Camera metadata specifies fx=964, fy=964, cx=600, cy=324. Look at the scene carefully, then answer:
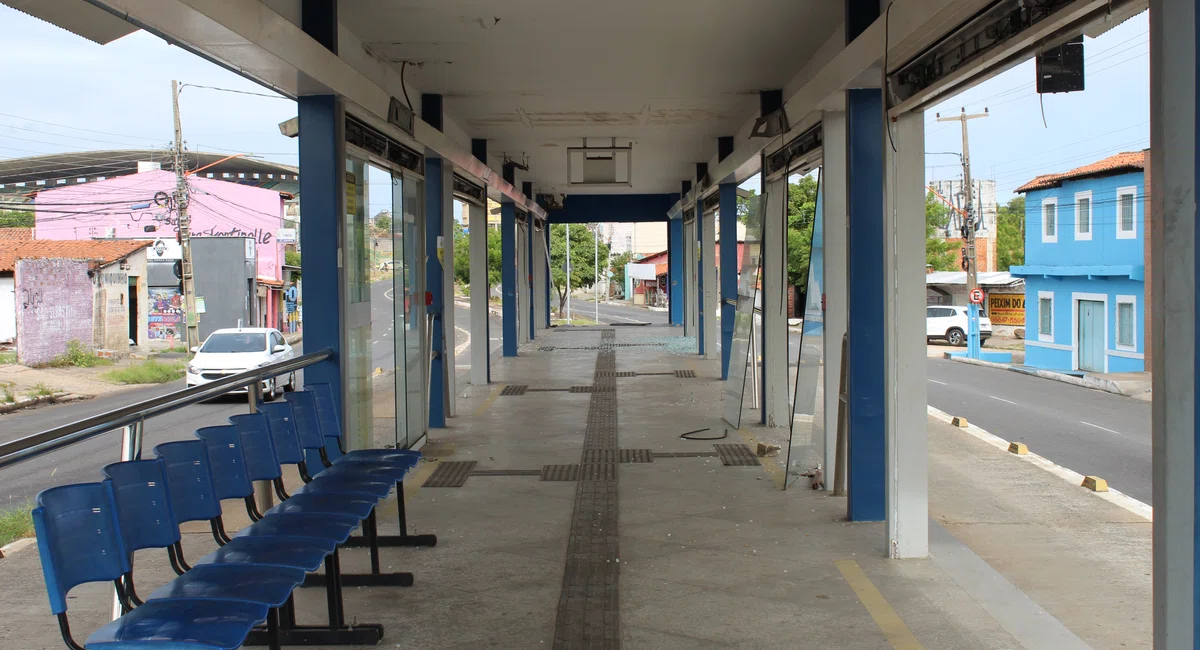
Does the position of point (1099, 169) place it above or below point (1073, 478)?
above

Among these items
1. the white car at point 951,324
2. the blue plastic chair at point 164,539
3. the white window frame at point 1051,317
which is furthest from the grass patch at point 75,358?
the white car at point 951,324

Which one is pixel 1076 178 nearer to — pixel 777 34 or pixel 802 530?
pixel 777 34

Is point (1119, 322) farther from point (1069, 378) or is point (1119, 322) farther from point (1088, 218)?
point (1069, 378)

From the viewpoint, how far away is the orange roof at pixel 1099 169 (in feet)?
70.0

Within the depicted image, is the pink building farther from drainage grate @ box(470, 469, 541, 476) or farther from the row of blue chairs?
the row of blue chairs

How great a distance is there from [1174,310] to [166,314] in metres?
34.9

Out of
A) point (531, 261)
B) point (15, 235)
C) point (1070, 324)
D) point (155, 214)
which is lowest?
point (1070, 324)

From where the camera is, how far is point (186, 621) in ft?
8.45

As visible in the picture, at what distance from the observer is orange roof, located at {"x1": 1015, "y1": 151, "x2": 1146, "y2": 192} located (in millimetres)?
21328

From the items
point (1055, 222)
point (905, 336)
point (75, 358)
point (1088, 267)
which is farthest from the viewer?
point (1055, 222)

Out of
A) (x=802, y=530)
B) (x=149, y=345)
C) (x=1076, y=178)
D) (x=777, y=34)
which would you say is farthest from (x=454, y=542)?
(x=149, y=345)

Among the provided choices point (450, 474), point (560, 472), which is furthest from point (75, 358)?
point (560, 472)

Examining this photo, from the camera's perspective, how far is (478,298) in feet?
44.4

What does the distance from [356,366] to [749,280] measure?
13.6 feet
